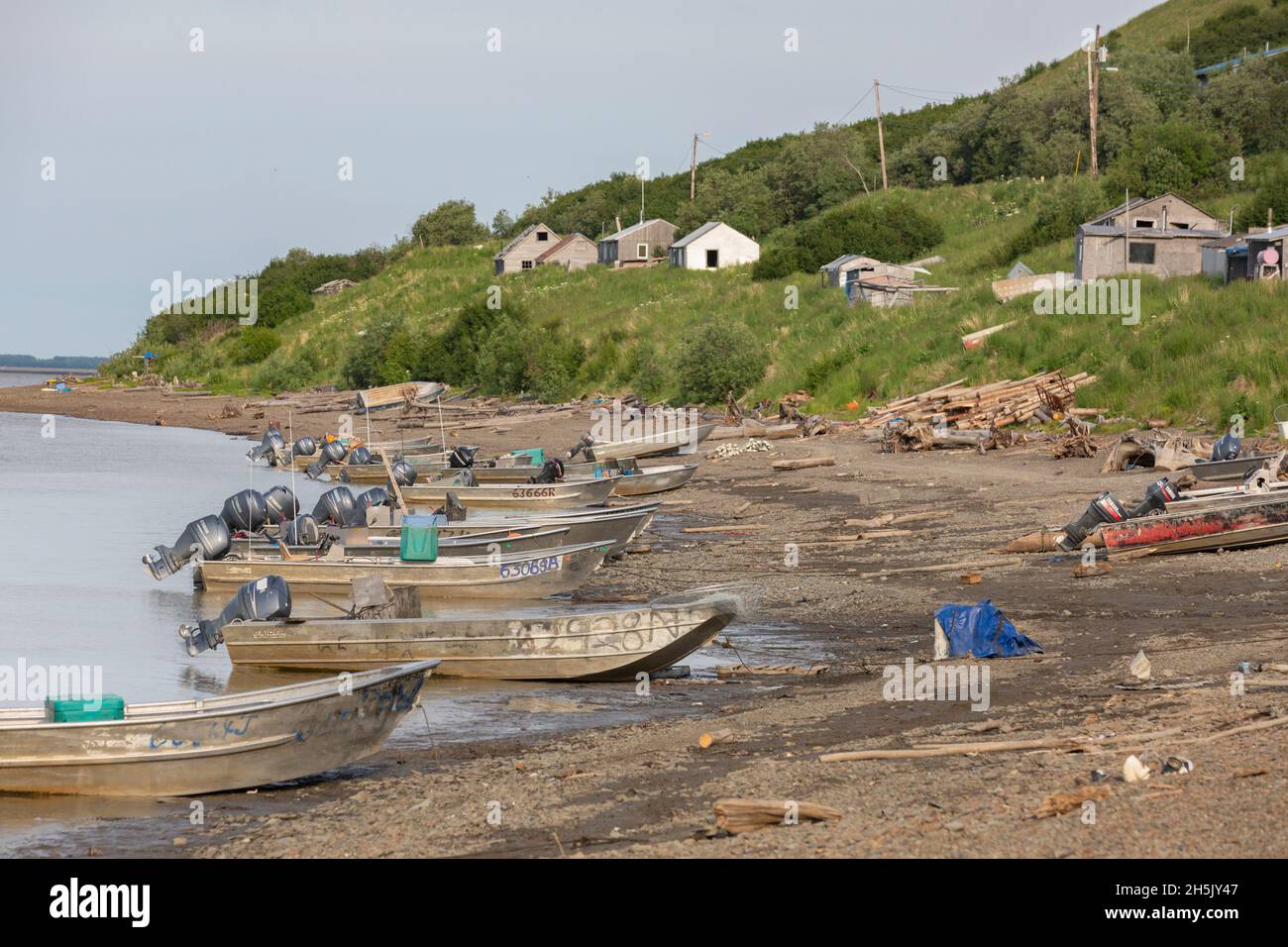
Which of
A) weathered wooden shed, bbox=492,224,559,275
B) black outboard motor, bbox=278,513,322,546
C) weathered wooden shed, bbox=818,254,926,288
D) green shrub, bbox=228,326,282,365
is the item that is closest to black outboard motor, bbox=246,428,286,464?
weathered wooden shed, bbox=818,254,926,288

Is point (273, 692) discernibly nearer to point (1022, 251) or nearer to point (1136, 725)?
point (1136, 725)

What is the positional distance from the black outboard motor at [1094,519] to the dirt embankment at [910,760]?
25.2 inches

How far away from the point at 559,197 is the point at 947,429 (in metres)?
90.1

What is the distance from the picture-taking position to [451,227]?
122 meters

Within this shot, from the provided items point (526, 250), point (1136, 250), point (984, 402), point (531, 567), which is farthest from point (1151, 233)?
point (526, 250)

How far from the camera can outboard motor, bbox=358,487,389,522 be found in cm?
2741

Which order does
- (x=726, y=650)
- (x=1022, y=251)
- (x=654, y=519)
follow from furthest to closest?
(x=1022, y=251)
(x=654, y=519)
(x=726, y=650)

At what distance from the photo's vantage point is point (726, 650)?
1852 cm

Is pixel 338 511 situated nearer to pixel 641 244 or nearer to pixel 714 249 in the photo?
pixel 714 249

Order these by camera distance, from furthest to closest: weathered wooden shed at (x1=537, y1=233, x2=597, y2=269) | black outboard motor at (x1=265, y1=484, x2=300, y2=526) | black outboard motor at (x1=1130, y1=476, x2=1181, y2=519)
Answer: weathered wooden shed at (x1=537, y1=233, x2=597, y2=269) < black outboard motor at (x1=265, y1=484, x2=300, y2=526) < black outboard motor at (x1=1130, y1=476, x2=1181, y2=519)

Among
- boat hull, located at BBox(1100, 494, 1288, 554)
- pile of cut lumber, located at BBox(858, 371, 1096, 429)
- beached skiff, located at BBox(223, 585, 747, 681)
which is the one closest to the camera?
beached skiff, located at BBox(223, 585, 747, 681)

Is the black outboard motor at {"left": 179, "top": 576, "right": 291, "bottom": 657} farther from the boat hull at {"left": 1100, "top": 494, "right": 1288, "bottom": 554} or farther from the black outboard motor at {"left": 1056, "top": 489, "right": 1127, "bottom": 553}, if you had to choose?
the boat hull at {"left": 1100, "top": 494, "right": 1288, "bottom": 554}

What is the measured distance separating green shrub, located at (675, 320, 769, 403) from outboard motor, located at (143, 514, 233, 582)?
95.2ft
